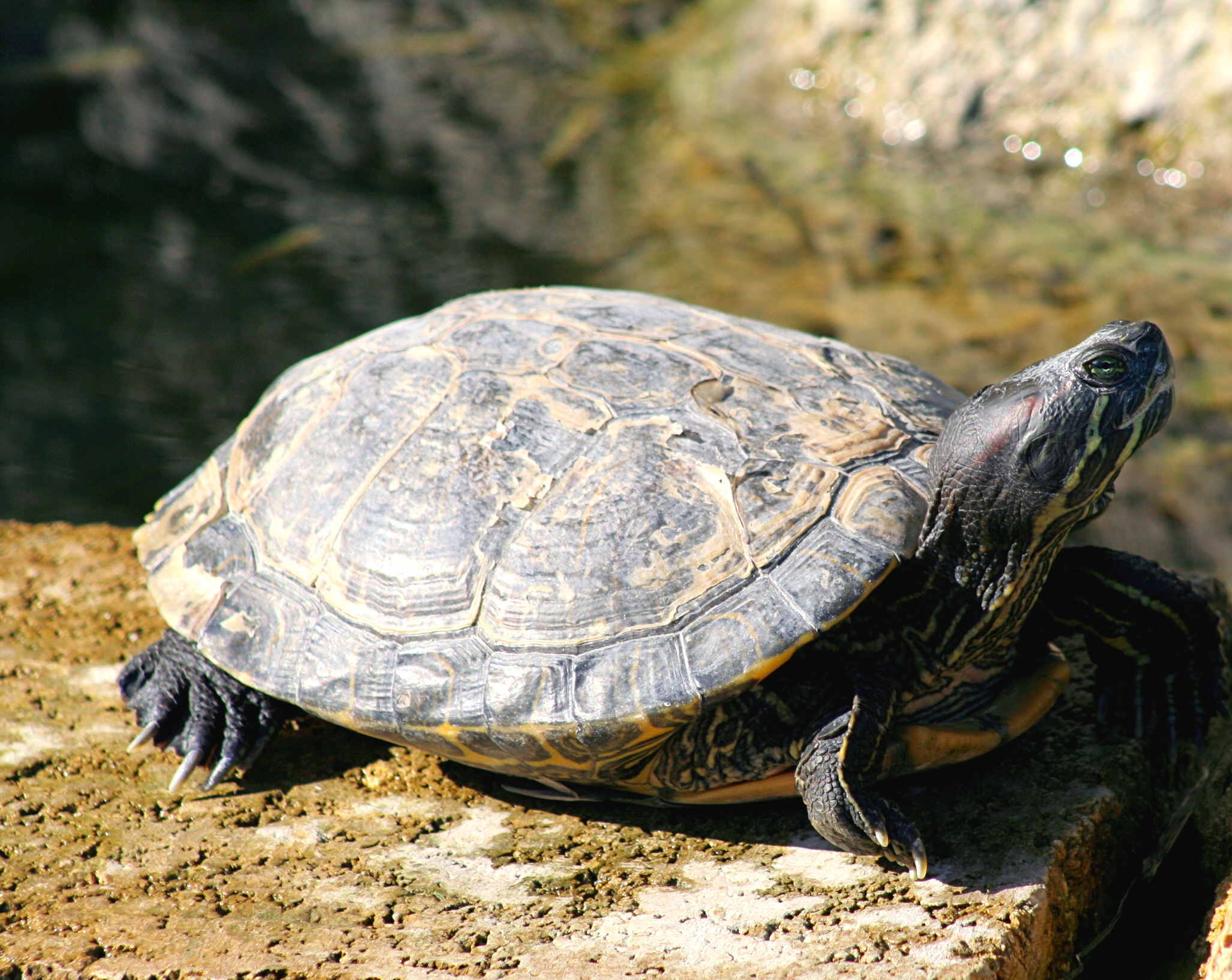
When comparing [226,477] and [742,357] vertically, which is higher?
[742,357]

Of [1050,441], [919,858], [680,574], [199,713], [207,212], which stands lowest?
[199,713]

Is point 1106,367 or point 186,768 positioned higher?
point 1106,367

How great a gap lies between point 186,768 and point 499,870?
119 cm

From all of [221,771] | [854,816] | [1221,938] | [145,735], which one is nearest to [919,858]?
[854,816]

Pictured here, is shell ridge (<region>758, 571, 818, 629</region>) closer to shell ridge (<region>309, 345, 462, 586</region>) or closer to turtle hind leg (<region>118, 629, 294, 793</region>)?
shell ridge (<region>309, 345, 462, 586</region>)

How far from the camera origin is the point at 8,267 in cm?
863

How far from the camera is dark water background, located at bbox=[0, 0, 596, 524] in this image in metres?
7.10

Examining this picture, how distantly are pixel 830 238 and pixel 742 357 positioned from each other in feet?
17.8

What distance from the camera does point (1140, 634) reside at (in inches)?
144

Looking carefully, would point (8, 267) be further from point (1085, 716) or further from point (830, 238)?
point (1085, 716)

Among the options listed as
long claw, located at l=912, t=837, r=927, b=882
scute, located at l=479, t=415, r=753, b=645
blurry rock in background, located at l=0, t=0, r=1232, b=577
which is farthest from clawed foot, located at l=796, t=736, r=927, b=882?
blurry rock in background, located at l=0, t=0, r=1232, b=577

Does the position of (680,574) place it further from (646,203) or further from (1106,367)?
(646,203)

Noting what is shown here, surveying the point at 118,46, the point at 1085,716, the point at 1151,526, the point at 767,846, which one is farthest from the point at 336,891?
the point at 118,46

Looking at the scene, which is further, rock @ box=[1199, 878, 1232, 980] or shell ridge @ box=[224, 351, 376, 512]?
shell ridge @ box=[224, 351, 376, 512]
